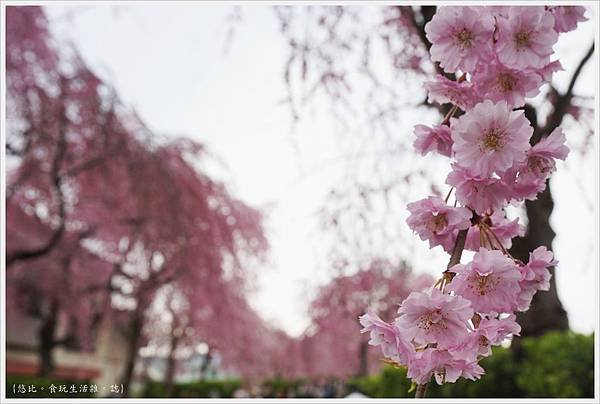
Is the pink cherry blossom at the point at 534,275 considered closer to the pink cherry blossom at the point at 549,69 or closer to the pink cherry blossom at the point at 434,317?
the pink cherry blossom at the point at 434,317

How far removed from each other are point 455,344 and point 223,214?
25.9 ft

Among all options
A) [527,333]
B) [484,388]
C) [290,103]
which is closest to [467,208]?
[290,103]

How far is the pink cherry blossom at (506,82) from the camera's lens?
0.85m

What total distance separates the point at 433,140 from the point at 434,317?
31 centimetres

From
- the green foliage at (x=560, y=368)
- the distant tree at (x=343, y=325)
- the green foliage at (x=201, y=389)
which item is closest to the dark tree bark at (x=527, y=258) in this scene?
the green foliage at (x=560, y=368)

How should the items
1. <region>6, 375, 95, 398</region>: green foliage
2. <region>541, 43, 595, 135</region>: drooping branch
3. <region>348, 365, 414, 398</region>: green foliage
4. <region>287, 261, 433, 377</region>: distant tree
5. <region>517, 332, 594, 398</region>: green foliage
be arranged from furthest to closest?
<region>287, 261, 433, 377</region>: distant tree, <region>348, 365, 414, 398</region>: green foliage, <region>6, 375, 95, 398</region>: green foliage, <region>541, 43, 595, 135</region>: drooping branch, <region>517, 332, 594, 398</region>: green foliage

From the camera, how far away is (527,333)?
5.33 m

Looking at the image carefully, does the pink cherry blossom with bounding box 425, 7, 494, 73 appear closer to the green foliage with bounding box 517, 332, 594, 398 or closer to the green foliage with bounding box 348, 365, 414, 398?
the green foliage with bounding box 517, 332, 594, 398

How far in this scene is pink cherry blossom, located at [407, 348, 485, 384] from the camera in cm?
74

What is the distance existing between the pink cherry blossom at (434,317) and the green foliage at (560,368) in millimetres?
3759

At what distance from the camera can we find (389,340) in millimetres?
788

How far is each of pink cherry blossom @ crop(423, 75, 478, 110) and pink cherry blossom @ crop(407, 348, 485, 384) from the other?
386 mm

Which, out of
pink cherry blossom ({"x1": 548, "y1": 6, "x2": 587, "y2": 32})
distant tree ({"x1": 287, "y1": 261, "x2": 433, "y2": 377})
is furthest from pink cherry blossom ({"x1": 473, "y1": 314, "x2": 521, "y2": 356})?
distant tree ({"x1": 287, "y1": 261, "x2": 433, "y2": 377})

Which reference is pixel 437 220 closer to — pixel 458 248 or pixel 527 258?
pixel 458 248
